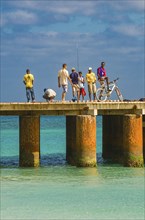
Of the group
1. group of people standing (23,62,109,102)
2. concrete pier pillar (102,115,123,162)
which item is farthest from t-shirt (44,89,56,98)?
concrete pier pillar (102,115,123,162)

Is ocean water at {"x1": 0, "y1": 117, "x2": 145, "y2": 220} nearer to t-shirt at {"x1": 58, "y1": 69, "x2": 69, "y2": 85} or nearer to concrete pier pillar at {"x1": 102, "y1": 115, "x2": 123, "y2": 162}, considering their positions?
concrete pier pillar at {"x1": 102, "y1": 115, "x2": 123, "y2": 162}

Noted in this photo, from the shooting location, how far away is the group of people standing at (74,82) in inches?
1475

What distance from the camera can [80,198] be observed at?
1188 inches

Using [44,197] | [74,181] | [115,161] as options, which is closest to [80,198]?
[44,197]

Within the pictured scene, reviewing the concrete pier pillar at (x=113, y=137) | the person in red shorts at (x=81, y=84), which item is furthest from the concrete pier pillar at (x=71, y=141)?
the concrete pier pillar at (x=113, y=137)

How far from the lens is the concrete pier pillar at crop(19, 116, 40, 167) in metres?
36.8

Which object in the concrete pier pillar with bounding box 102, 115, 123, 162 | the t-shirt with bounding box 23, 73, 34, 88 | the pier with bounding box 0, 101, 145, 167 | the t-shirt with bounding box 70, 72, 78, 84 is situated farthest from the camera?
the concrete pier pillar with bounding box 102, 115, 123, 162

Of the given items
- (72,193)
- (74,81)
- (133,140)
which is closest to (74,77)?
(74,81)

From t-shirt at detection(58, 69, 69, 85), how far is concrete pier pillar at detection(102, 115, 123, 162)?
4949mm

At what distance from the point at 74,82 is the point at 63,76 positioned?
4.05 feet

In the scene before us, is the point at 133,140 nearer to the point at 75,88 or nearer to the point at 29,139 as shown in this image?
the point at 75,88

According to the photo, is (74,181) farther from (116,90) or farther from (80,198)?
(116,90)

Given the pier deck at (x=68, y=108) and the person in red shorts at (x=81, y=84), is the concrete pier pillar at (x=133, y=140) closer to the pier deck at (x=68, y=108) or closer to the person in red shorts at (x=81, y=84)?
the pier deck at (x=68, y=108)

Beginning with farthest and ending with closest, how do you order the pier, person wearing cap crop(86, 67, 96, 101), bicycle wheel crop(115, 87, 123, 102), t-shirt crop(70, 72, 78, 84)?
bicycle wheel crop(115, 87, 123, 102) < person wearing cap crop(86, 67, 96, 101) < t-shirt crop(70, 72, 78, 84) < the pier
